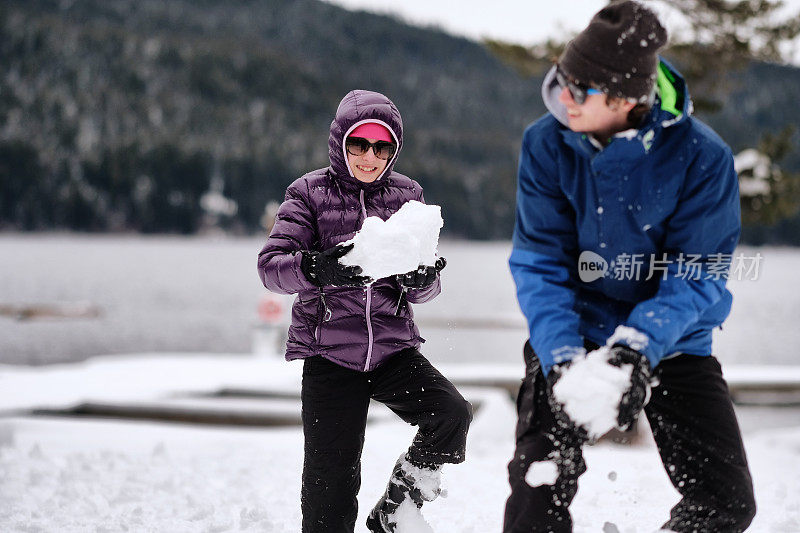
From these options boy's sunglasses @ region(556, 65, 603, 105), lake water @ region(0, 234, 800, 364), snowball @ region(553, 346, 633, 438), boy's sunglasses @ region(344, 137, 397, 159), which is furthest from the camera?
lake water @ region(0, 234, 800, 364)

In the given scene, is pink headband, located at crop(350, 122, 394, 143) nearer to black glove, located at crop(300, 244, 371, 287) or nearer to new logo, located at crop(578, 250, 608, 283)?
black glove, located at crop(300, 244, 371, 287)

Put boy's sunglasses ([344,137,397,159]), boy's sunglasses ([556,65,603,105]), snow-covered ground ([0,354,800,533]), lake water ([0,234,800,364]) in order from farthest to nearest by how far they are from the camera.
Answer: lake water ([0,234,800,364]) < snow-covered ground ([0,354,800,533]) < boy's sunglasses ([344,137,397,159]) < boy's sunglasses ([556,65,603,105])

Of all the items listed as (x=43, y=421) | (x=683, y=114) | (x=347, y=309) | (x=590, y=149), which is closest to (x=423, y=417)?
(x=347, y=309)

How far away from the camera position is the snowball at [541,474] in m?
2.25

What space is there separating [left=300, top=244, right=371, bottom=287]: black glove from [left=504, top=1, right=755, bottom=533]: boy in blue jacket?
645mm

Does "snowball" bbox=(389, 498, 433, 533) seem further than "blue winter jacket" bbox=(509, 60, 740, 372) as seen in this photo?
Yes

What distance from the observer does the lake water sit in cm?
3559

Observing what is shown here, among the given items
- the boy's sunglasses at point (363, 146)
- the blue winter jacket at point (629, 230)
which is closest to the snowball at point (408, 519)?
the blue winter jacket at point (629, 230)

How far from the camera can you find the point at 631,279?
2410 millimetres

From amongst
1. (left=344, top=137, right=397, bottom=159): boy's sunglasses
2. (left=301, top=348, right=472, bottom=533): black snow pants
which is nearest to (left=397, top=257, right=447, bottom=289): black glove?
(left=301, top=348, right=472, bottom=533): black snow pants

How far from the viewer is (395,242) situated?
2.81 meters

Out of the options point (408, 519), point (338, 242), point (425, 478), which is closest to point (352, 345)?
point (338, 242)

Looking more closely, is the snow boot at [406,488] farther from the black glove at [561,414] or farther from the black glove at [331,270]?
the black glove at [561,414]

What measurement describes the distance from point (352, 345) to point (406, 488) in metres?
0.69
